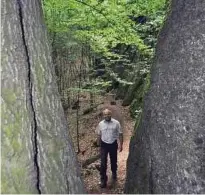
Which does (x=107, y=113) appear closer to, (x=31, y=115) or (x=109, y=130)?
(x=109, y=130)

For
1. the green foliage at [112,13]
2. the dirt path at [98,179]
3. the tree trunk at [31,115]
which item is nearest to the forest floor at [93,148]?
the dirt path at [98,179]

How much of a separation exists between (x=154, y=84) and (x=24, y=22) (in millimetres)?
2263

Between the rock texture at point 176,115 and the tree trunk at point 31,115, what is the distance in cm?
147

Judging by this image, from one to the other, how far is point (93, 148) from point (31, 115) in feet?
36.6

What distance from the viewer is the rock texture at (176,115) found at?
461 centimetres

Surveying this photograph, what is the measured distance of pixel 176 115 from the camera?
481 centimetres

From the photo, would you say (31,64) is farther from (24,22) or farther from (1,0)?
(1,0)

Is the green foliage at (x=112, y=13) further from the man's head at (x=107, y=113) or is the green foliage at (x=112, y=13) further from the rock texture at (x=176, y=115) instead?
the rock texture at (x=176, y=115)

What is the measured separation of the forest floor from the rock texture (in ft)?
11.7

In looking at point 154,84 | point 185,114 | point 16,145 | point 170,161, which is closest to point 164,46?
point 154,84

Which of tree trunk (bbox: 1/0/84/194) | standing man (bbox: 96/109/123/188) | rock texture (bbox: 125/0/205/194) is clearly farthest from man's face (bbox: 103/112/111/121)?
tree trunk (bbox: 1/0/84/194)

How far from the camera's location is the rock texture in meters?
4.61

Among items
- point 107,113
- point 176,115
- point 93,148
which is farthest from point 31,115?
point 93,148

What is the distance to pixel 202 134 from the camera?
462cm
